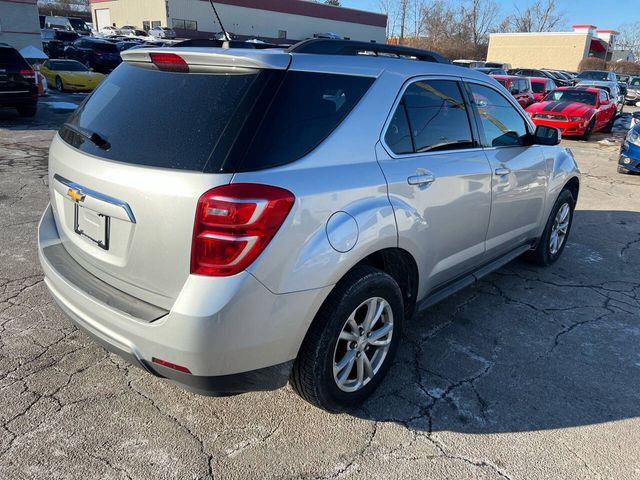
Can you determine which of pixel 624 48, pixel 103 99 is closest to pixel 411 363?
pixel 103 99

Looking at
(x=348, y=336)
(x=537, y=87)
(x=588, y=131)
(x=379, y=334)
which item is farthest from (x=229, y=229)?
(x=537, y=87)

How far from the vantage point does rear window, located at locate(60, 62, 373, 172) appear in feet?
7.21

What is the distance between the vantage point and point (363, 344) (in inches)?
110

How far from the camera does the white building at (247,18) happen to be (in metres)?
49.1

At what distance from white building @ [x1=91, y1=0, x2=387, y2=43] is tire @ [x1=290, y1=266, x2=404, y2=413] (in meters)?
45.6

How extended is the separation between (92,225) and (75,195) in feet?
0.61

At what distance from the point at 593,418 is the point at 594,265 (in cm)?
282

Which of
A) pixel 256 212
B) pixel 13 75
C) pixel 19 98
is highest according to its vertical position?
pixel 256 212

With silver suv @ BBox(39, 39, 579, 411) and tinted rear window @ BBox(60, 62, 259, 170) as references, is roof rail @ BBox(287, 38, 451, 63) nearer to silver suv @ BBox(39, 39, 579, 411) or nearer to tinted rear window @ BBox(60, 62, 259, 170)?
silver suv @ BBox(39, 39, 579, 411)

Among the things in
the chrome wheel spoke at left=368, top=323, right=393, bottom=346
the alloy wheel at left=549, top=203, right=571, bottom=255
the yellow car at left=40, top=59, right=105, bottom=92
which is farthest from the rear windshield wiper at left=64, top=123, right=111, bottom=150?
the yellow car at left=40, top=59, right=105, bottom=92

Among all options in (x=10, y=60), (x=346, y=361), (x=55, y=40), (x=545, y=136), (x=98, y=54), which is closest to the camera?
(x=346, y=361)

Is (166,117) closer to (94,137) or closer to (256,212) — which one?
(94,137)

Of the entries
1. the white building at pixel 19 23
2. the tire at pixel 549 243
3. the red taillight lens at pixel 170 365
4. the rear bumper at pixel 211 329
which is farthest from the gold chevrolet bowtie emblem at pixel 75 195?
the white building at pixel 19 23

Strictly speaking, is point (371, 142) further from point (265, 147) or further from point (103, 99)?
point (103, 99)
